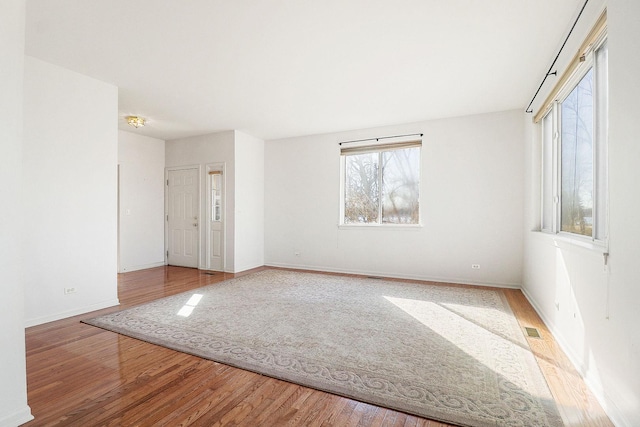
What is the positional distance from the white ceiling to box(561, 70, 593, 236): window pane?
58 centimetres

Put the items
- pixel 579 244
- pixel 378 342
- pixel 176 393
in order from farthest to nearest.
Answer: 1. pixel 378 342
2. pixel 579 244
3. pixel 176 393

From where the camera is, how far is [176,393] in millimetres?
2002

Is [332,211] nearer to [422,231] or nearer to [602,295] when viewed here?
[422,231]

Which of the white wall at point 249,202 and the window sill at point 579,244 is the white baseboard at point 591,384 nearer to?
the window sill at point 579,244

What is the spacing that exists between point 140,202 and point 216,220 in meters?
1.65

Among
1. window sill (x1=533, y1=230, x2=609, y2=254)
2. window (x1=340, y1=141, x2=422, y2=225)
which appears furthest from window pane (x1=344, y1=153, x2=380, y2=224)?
window sill (x1=533, y1=230, x2=609, y2=254)

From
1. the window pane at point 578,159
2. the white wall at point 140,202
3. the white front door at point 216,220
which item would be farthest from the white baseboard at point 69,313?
the window pane at point 578,159

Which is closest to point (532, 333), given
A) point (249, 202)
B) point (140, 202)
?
point (249, 202)

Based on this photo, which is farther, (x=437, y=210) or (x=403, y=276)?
(x=403, y=276)

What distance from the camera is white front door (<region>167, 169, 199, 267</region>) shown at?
255 inches

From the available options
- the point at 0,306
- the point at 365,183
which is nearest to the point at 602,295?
the point at 0,306

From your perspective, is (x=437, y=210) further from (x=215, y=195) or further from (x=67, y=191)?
(x=67, y=191)

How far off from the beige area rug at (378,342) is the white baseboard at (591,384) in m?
0.27

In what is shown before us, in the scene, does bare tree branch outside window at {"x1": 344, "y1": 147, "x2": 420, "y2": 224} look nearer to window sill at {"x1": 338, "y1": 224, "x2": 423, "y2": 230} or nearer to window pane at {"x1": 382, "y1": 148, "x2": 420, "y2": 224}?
window pane at {"x1": 382, "y1": 148, "x2": 420, "y2": 224}
